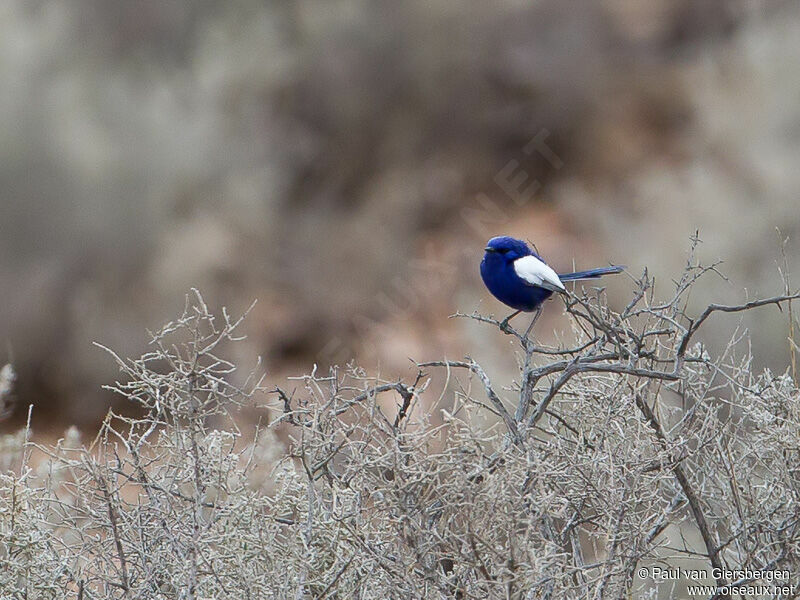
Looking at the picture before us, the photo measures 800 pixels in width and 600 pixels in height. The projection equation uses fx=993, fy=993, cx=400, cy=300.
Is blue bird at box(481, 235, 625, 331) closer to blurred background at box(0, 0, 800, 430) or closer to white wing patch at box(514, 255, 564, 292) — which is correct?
white wing patch at box(514, 255, 564, 292)

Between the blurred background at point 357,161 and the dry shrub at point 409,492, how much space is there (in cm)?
590

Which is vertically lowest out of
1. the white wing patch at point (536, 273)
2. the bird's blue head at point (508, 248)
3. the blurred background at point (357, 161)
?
the white wing patch at point (536, 273)

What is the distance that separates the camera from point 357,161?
14.1 meters

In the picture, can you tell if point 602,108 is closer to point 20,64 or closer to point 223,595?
point 20,64

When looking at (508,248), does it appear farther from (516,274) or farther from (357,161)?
(357,161)

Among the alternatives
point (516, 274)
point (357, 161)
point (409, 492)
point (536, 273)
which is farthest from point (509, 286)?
point (357, 161)

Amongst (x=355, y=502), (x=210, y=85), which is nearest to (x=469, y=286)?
(x=210, y=85)

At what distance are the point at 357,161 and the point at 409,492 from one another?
482 inches

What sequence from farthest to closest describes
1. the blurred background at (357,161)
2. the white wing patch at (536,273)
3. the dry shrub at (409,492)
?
the blurred background at (357,161) < the white wing patch at (536,273) < the dry shrub at (409,492)

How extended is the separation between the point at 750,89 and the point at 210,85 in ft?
24.8

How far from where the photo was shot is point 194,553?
242 cm

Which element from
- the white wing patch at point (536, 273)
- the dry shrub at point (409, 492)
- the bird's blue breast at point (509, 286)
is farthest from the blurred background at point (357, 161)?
the dry shrub at point (409, 492)

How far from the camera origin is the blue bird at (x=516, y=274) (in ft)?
10.7

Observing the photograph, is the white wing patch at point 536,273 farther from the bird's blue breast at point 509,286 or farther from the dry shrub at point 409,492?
the dry shrub at point 409,492
